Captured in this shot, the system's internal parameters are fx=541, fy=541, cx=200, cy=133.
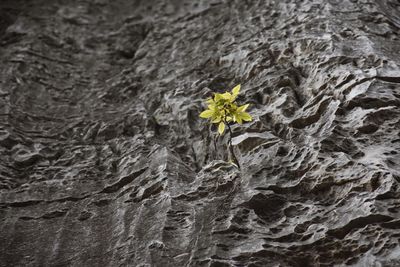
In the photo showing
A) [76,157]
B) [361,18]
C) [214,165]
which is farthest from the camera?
[361,18]

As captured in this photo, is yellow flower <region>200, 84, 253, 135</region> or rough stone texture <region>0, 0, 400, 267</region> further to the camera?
yellow flower <region>200, 84, 253, 135</region>

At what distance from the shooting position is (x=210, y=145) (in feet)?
8.53

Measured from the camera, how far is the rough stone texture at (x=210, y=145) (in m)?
1.92

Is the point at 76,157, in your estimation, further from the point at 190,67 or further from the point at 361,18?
the point at 361,18

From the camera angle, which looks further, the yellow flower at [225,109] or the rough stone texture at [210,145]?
the yellow flower at [225,109]

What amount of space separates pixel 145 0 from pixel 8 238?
2595 millimetres

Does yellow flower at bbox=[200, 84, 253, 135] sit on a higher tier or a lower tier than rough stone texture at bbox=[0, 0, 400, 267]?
higher

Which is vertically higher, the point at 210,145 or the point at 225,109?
the point at 225,109

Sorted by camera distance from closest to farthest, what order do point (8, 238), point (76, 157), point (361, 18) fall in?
point (8, 238)
point (76, 157)
point (361, 18)

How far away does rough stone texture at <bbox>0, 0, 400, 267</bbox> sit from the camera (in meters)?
1.92

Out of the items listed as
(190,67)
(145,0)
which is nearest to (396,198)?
(190,67)

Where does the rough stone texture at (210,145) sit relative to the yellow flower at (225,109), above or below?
below

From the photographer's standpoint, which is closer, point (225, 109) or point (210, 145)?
point (225, 109)

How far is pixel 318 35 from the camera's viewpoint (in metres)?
2.79
